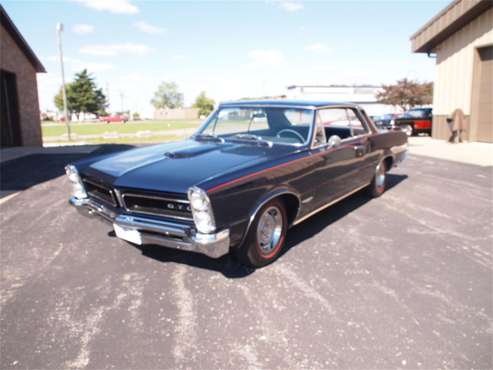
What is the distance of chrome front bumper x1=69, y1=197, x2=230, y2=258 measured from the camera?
3.13 metres

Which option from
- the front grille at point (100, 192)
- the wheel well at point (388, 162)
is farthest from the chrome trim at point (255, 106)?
the wheel well at point (388, 162)

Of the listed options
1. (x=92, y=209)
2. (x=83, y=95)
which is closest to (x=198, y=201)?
(x=92, y=209)

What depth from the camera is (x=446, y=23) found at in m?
14.7

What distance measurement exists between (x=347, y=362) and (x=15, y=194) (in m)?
6.65

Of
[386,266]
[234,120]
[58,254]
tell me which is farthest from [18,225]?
[386,266]

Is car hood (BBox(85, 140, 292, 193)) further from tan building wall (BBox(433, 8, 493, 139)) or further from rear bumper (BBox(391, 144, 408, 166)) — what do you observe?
tan building wall (BBox(433, 8, 493, 139))

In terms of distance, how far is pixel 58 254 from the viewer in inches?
169

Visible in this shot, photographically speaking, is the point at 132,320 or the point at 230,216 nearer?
the point at 132,320

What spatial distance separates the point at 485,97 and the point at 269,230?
13.8 meters

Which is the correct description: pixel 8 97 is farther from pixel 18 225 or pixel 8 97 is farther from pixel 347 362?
pixel 347 362

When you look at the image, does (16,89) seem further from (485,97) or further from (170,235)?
(485,97)

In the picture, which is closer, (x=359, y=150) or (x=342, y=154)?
(x=342, y=154)

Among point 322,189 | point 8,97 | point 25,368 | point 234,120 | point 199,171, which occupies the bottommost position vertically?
point 25,368

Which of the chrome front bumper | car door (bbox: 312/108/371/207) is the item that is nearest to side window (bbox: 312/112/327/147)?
car door (bbox: 312/108/371/207)
